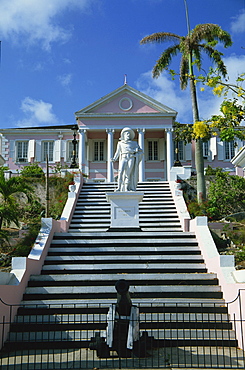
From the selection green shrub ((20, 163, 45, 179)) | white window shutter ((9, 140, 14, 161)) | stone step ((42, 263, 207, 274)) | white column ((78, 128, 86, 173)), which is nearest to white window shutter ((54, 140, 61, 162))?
white window shutter ((9, 140, 14, 161))

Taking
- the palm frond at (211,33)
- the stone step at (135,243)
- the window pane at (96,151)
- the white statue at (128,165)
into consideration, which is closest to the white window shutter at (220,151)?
the window pane at (96,151)

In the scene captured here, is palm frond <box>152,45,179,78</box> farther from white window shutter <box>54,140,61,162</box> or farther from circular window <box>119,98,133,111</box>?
white window shutter <box>54,140,61,162</box>

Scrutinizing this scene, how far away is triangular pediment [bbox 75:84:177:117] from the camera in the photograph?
94.0 ft

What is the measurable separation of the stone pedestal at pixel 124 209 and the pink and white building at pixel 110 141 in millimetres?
11697

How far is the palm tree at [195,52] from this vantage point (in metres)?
20.4

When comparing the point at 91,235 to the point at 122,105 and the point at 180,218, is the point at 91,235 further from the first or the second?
the point at 122,105

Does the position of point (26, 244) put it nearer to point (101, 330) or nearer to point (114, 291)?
point (114, 291)

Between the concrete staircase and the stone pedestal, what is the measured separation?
51 cm

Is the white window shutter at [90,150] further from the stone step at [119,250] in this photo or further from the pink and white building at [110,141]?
the stone step at [119,250]

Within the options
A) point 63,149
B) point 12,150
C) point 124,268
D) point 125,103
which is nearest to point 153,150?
point 125,103

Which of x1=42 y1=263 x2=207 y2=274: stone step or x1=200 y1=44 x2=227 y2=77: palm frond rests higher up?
x1=200 y1=44 x2=227 y2=77: palm frond

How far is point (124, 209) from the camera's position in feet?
44.0

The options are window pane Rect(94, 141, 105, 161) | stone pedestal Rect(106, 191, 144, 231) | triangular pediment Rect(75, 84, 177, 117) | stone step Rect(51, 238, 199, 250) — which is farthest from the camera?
window pane Rect(94, 141, 105, 161)

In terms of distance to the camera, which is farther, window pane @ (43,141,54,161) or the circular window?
window pane @ (43,141,54,161)
